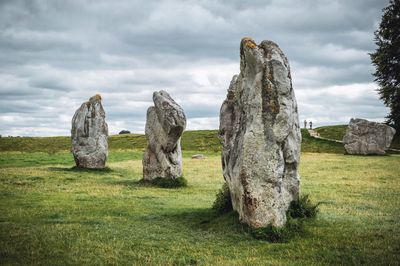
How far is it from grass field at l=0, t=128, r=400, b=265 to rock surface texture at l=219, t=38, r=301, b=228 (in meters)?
0.81

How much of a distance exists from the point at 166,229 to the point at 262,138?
12.6 feet

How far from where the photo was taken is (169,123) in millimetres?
23172

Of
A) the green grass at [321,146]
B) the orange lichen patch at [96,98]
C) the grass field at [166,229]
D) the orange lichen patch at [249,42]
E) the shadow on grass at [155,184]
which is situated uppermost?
the orange lichen patch at [96,98]

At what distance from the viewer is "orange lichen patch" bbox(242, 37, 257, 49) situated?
12.1 m

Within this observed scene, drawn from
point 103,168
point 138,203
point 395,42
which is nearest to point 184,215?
point 138,203

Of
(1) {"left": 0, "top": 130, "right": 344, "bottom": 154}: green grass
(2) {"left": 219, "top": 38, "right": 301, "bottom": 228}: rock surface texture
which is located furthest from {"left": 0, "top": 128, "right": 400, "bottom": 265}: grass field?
(1) {"left": 0, "top": 130, "right": 344, "bottom": 154}: green grass

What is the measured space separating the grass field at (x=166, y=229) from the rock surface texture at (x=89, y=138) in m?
8.91

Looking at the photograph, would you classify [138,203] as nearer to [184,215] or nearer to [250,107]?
[184,215]

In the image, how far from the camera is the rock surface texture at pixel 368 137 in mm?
47594

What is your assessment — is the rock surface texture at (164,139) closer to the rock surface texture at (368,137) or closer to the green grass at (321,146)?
the rock surface texture at (368,137)

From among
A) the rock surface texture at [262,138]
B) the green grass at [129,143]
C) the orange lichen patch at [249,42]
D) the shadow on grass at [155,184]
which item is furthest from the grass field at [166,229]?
the green grass at [129,143]

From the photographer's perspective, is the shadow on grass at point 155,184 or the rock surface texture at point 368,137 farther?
the rock surface texture at point 368,137

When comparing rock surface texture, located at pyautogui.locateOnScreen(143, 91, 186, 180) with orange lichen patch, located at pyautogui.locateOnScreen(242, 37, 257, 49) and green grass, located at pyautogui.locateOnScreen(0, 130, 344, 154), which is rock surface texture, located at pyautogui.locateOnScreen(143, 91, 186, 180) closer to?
orange lichen patch, located at pyautogui.locateOnScreen(242, 37, 257, 49)

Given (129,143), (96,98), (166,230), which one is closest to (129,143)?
(129,143)
